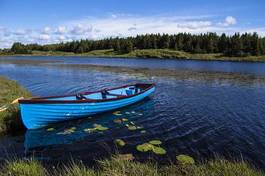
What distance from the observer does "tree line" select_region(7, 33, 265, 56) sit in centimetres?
10744

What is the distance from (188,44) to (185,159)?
386 ft

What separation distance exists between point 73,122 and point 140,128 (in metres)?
4.05

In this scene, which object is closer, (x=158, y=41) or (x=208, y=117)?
(x=208, y=117)

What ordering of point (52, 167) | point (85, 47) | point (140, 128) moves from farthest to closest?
point (85, 47), point (140, 128), point (52, 167)

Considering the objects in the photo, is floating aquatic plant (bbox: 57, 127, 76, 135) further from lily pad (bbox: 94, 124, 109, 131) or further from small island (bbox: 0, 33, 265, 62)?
small island (bbox: 0, 33, 265, 62)

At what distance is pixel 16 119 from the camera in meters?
13.4

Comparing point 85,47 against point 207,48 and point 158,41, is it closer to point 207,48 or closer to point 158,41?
point 158,41

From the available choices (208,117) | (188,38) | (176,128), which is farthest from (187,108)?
(188,38)

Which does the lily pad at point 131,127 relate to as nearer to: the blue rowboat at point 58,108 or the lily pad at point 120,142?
the lily pad at point 120,142

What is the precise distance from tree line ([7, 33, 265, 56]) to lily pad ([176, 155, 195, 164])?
10597 centimetres

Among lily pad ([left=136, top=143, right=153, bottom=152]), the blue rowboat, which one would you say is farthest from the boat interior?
lily pad ([left=136, top=143, right=153, bottom=152])

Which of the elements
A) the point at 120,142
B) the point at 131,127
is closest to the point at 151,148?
the point at 120,142

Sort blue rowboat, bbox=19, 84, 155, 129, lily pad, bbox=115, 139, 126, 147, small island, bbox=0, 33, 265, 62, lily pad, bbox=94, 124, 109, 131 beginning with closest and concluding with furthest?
1. lily pad, bbox=115, 139, 126, 147
2. blue rowboat, bbox=19, 84, 155, 129
3. lily pad, bbox=94, 124, 109, 131
4. small island, bbox=0, 33, 265, 62

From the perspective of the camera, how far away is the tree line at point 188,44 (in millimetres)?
107438
